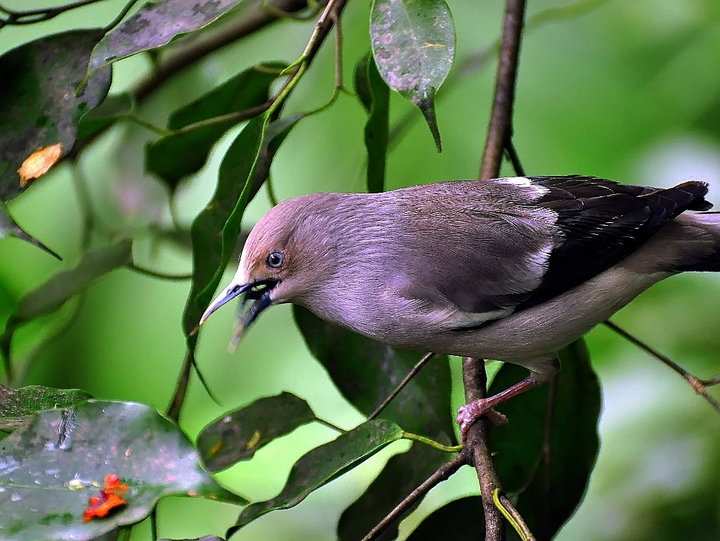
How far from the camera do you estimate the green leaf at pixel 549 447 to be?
2.06 metres

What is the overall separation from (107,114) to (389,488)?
1149 millimetres

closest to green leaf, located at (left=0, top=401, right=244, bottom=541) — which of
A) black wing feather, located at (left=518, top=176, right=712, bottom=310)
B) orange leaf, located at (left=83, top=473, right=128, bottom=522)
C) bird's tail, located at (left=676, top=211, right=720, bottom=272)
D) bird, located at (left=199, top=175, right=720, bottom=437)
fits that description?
orange leaf, located at (left=83, top=473, right=128, bottom=522)

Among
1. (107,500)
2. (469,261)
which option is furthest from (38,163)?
(469,261)

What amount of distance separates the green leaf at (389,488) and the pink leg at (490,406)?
0.11 m

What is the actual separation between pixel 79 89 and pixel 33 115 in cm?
22

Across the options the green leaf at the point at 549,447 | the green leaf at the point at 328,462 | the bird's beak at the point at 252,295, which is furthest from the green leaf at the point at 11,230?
the green leaf at the point at 549,447

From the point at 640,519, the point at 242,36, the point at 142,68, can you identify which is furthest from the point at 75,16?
the point at 640,519

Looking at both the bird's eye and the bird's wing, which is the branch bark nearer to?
the bird's wing

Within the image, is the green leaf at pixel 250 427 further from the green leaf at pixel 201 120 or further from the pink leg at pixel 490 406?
the green leaf at pixel 201 120

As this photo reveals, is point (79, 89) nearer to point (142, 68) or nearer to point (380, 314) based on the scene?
point (380, 314)

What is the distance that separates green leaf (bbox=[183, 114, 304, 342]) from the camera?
1.73 metres

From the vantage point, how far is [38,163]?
1.68 metres

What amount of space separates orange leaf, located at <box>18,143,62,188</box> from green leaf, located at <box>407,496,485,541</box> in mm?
1029

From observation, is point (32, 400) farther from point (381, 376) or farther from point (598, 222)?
point (598, 222)
